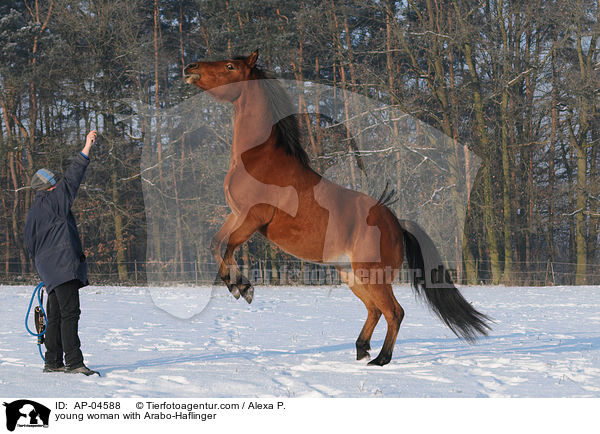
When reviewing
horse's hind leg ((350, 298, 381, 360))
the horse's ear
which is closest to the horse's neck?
the horse's ear

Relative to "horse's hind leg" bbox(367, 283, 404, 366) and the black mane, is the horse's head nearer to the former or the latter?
the black mane

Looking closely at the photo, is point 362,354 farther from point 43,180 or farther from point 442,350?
point 43,180

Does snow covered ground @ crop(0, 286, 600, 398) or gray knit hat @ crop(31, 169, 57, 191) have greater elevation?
gray knit hat @ crop(31, 169, 57, 191)

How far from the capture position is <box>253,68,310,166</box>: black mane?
14.8 ft

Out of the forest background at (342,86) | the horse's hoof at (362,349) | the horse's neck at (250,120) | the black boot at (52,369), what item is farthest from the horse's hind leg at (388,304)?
the forest background at (342,86)

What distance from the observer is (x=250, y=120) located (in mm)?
4422

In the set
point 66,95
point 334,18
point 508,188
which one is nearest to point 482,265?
point 508,188

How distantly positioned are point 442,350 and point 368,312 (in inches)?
67.6

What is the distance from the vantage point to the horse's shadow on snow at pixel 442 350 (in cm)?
584

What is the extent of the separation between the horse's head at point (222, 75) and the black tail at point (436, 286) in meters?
2.11

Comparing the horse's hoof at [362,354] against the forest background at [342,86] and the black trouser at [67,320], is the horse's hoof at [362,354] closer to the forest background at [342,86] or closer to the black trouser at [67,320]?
the black trouser at [67,320]

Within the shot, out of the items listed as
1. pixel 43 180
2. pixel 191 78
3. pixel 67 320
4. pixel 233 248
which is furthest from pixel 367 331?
pixel 43 180
